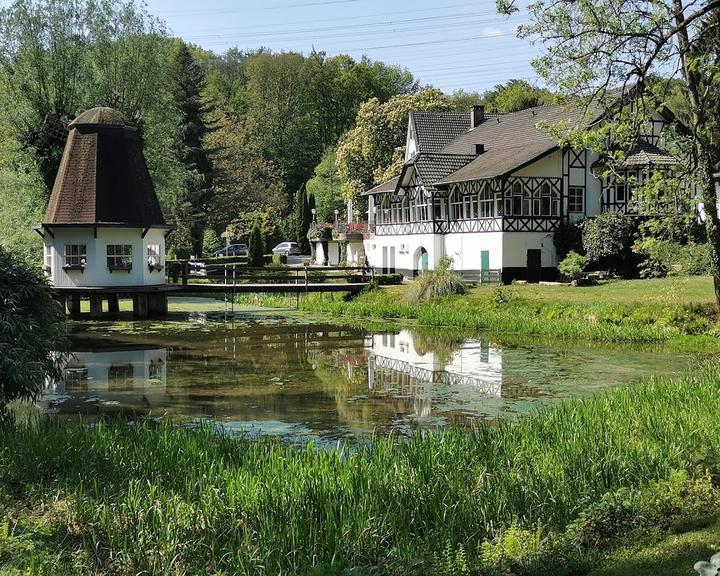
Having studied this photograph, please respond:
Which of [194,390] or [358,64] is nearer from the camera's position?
[194,390]

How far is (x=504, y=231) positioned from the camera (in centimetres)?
3447

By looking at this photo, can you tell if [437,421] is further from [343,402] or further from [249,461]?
[249,461]

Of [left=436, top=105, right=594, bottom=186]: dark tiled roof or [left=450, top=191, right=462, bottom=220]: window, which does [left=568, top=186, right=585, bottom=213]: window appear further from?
[left=450, top=191, right=462, bottom=220]: window

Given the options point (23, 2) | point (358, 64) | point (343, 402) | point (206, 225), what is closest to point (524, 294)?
point (343, 402)

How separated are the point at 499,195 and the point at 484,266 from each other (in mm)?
3174

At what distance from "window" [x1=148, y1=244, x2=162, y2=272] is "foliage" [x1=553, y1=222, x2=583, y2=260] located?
1645 cm

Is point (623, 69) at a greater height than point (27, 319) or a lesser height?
greater

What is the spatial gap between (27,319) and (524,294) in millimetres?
19568

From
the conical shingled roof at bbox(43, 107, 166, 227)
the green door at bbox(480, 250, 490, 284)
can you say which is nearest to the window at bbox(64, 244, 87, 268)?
the conical shingled roof at bbox(43, 107, 166, 227)

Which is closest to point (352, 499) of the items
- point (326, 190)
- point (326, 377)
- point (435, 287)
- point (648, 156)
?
point (326, 377)

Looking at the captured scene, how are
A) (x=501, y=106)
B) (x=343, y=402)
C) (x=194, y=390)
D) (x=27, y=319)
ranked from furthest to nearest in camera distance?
(x=501, y=106), (x=194, y=390), (x=343, y=402), (x=27, y=319)

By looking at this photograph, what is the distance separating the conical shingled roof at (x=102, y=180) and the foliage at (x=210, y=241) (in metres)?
27.5

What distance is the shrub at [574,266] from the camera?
30.2m

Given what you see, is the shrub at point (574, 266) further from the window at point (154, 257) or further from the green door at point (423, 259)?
the window at point (154, 257)
